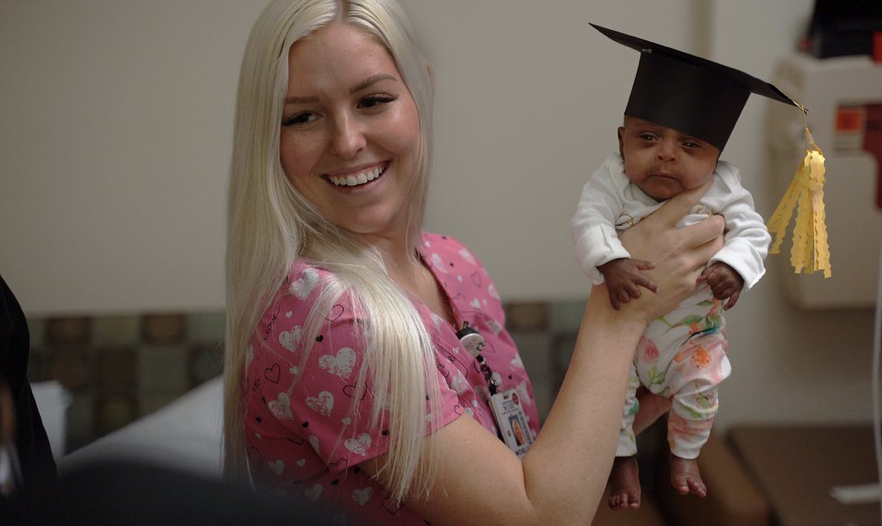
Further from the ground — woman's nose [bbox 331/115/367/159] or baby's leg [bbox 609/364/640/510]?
woman's nose [bbox 331/115/367/159]

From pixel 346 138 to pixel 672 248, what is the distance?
0.40 m

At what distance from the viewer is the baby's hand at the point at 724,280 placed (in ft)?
3.37

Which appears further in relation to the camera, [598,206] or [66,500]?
[598,206]

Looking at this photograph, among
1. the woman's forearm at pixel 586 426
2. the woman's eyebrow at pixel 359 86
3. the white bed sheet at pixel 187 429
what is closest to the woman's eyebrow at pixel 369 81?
A: the woman's eyebrow at pixel 359 86

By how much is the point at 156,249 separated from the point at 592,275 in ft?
5.65

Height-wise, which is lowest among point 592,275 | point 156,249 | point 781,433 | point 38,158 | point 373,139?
point 781,433

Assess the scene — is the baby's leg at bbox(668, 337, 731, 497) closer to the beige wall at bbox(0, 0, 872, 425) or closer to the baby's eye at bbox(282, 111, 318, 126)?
the baby's eye at bbox(282, 111, 318, 126)

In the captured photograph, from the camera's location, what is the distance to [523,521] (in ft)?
3.28

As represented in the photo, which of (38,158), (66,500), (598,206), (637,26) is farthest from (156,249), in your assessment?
(66,500)

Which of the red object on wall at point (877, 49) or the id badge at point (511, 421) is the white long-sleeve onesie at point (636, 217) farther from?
the red object on wall at point (877, 49)

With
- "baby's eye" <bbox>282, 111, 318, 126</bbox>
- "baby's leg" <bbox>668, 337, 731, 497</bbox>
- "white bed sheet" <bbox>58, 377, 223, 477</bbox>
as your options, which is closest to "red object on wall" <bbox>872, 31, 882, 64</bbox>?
"baby's leg" <bbox>668, 337, 731, 497</bbox>

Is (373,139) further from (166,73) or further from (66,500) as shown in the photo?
(166,73)

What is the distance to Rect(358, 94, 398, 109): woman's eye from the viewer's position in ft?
3.67

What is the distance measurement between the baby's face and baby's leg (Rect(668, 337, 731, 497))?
7.6 inches
